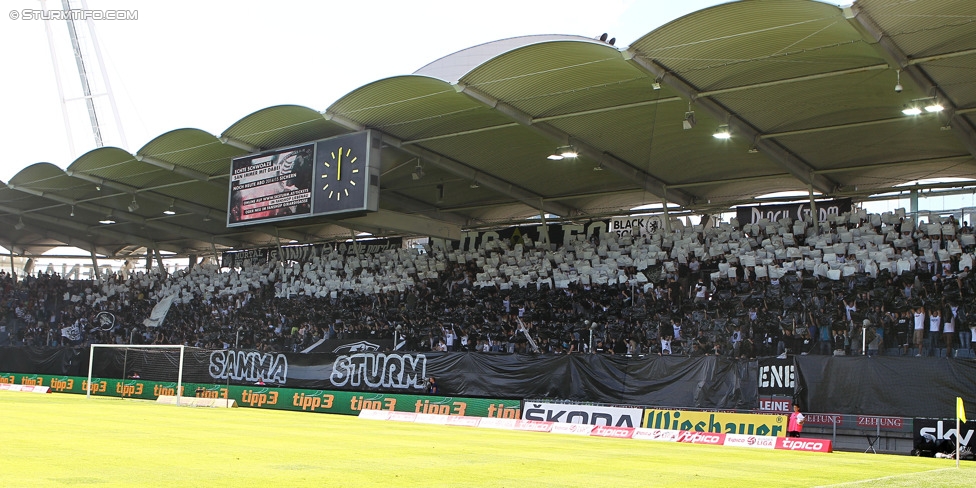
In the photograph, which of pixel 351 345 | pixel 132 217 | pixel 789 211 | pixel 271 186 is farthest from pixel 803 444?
pixel 132 217

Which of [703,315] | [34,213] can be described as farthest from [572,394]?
[34,213]

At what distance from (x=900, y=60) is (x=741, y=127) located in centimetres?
623

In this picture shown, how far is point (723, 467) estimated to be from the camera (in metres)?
13.7

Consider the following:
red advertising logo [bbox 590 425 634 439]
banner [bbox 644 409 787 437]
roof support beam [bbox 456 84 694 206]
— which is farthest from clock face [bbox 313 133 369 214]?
banner [bbox 644 409 787 437]

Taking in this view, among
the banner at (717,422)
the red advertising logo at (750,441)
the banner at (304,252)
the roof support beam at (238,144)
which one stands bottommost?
the red advertising logo at (750,441)

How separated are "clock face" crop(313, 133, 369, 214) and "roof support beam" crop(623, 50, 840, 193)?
10.5 m

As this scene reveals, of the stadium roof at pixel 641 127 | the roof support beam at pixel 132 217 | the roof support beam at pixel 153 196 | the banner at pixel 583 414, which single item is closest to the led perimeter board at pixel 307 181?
the stadium roof at pixel 641 127

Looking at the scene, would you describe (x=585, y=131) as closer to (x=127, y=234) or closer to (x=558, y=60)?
(x=558, y=60)

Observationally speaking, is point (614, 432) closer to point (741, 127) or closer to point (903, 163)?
point (741, 127)

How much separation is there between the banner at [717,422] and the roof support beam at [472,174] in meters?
12.6

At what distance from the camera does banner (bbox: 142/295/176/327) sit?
45994 mm

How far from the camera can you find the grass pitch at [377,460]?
388 inches

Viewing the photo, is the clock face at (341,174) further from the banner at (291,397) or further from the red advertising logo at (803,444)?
the red advertising logo at (803,444)

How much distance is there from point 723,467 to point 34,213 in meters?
42.8
